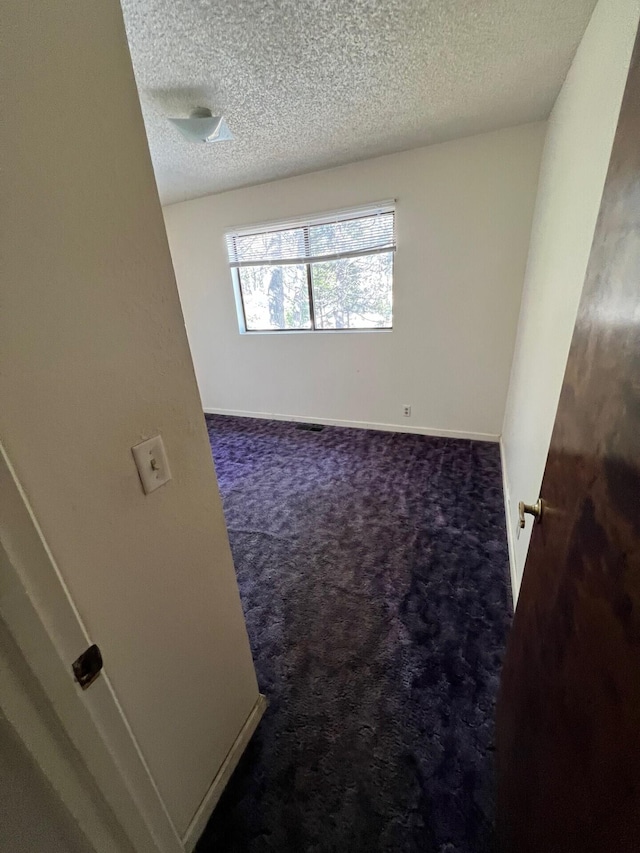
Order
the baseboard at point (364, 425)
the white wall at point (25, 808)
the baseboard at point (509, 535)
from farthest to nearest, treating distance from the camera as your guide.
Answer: the baseboard at point (364, 425) < the baseboard at point (509, 535) < the white wall at point (25, 808)

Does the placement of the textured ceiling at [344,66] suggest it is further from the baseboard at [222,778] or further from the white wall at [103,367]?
the baseboard at [222,778]

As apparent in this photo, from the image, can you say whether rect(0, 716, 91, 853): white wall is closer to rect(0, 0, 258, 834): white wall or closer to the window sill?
rect(0, 0, 258, 834): white wall

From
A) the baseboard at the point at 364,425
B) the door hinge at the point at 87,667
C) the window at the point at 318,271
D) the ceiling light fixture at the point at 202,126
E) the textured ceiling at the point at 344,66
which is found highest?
the textured ceiling at the point at 344,66

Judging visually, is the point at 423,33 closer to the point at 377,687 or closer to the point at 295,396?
the point at 377,687

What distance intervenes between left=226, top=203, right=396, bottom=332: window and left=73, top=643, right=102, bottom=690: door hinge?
312 centimetres

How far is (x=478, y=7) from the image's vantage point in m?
1.24

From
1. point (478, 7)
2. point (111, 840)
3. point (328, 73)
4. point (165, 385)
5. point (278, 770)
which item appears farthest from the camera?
point (328, 73)

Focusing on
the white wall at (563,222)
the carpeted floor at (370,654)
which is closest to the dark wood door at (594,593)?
the carpeted floor at (370,654)

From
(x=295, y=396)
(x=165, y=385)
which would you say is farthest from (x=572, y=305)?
(x=295, y=396)

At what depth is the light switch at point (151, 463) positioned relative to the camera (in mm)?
718

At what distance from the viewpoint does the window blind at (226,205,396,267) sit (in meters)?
2.89

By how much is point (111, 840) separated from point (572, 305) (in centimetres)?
176

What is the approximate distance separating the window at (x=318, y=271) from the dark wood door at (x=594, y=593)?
254 cm

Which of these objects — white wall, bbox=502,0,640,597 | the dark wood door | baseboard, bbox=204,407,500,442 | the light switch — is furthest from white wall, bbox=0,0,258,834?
baseboard, bbox=204,407,500,442
